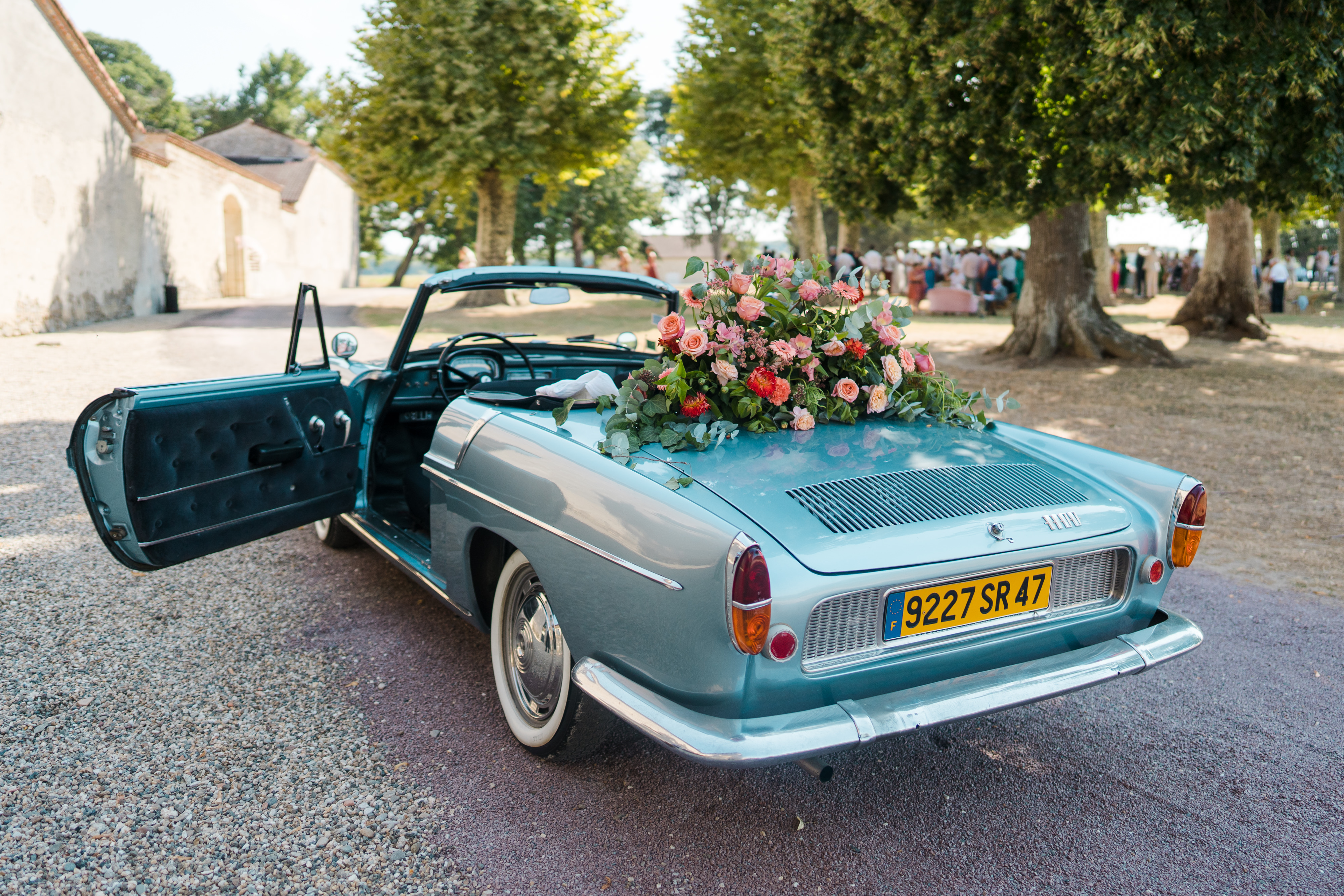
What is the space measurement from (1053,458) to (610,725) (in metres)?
1.70

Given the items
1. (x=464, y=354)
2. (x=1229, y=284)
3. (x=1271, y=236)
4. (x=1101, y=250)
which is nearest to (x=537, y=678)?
(x=464, y=354)

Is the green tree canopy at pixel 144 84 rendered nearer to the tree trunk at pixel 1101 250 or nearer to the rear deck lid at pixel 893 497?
the tree trunk at pixel 1101 250

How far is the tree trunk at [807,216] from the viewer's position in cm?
2541

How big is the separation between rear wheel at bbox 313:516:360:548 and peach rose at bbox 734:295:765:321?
267cm

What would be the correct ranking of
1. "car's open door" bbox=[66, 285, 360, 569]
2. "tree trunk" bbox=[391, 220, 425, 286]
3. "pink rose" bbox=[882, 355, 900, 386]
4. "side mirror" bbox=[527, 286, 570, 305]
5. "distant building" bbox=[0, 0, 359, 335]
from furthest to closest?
"tree trunk" bbox=[391, 220, 425, 286]
"distant building" bbox=[0, 0, 359, 335]
"side mirror" bbox=[527, 286, 570, 305]
"pink rose" bbox=[882, 355, 900, 386]
"car's open door" bbox=[66, 285, 360, 569]

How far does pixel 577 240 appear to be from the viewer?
159 ft

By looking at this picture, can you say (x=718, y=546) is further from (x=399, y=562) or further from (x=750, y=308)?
(x=399, y=562)

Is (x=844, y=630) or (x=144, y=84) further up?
(x=144, y=84)

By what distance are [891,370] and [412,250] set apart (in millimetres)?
50839

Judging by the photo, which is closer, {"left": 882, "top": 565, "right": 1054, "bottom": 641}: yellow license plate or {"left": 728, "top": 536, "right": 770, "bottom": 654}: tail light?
{"left": 728, "top": 536, "right": 770, "bottom": 654}: tail light

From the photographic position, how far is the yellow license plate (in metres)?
2.29

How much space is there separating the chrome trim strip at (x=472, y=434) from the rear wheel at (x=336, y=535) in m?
1.87

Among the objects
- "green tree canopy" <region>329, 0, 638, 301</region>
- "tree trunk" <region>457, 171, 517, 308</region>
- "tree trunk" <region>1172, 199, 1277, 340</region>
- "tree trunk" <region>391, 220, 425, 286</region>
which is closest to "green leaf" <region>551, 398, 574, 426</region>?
"green tree canopy" <region>329, 0, 638, 301</region>

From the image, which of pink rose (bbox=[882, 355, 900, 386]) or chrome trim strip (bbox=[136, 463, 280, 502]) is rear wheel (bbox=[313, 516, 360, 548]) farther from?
pink rose (bbox=[882, 355, 900, 386])
